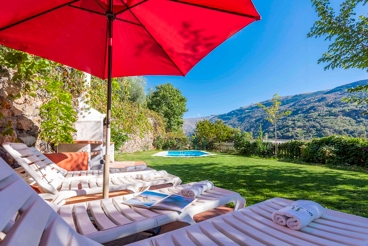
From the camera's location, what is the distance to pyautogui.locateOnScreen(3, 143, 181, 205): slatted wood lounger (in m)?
2.39

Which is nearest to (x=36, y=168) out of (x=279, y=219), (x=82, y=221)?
(x=82, y=221)

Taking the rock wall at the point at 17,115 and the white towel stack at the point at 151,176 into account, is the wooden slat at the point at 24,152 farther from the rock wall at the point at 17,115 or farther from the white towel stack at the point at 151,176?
the white towel stack at the point at 151,176

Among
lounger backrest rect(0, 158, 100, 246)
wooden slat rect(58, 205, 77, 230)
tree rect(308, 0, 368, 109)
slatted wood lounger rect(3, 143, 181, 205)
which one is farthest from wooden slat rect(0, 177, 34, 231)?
tree rect(308, 0, 368, 109)

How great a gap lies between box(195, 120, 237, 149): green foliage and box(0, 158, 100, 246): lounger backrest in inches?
583

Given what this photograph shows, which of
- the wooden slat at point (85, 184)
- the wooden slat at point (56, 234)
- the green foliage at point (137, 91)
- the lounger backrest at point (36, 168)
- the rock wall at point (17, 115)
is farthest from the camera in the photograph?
the green foliage at point (137, 91)

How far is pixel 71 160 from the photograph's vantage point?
4039 mm

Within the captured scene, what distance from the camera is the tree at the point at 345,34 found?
6.03 m

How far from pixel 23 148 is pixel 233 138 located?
44.4 ft

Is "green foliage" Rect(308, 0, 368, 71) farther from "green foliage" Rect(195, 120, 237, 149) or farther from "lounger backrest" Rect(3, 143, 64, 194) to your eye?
"green foliage" Rect(195, 120, 237, 149)

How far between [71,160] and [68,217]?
264 centimetres

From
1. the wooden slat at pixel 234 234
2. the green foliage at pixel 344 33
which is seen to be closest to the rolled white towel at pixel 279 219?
the wooden slat at pixel 234 234

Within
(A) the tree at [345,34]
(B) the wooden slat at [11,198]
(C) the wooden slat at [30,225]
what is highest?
(A) the tree at [345,34]

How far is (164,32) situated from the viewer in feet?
8.93

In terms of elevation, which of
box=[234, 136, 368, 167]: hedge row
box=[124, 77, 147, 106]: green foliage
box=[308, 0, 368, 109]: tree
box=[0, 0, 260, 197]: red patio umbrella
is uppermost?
box=[124, 77, 147, 106]: green foliage
